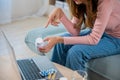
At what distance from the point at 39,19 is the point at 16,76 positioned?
251cm

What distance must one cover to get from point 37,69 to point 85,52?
1.20 ft

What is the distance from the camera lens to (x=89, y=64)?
1.44 metres

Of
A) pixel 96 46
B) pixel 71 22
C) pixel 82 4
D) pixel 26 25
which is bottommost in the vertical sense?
pixel 26 25

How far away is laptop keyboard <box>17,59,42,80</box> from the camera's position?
1141 mm

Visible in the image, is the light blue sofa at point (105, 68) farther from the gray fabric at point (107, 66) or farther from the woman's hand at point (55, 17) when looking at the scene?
the woman's hand at point (55, 17)

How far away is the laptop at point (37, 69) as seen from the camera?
114cm

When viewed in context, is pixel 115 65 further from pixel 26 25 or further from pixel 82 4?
pixel 26 25

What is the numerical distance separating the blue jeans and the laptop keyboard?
11.2 inches

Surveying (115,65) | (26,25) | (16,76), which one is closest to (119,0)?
(115,65)

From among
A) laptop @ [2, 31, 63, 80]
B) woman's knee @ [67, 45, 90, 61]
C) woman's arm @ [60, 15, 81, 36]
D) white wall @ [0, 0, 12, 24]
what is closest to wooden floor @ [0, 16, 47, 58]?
white wall @ [0, 0, 12, 24]

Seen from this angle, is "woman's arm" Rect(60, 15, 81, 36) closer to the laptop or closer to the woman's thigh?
the woman's thigh

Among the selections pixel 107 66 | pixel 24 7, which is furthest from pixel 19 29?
pixel 107 66

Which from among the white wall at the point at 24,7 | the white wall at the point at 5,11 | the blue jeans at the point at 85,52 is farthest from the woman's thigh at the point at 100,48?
the white wall at the point at 24,7

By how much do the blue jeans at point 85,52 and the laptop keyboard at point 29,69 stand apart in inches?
11.2
